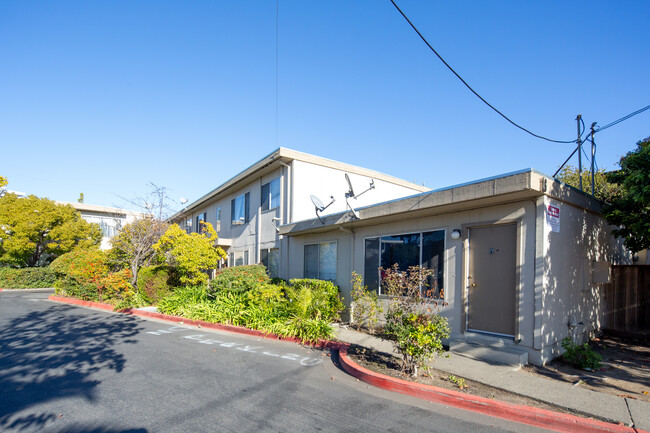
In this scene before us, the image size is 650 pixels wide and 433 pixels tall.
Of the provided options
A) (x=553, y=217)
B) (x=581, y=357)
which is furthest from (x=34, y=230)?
(x=581, y=357)

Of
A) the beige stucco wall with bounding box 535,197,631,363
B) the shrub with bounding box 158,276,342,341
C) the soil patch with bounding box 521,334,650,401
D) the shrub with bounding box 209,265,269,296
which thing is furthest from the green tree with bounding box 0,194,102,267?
the soil patch with bounding box 521,334,650,401

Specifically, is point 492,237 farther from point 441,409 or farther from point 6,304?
point 6,304

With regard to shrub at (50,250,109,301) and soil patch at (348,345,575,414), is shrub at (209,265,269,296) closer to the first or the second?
soil patch at (348,345,575,414)

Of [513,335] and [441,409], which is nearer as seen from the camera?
[441,409]

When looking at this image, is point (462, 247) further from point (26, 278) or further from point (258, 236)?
point (26, 278)

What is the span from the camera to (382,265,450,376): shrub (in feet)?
17.0

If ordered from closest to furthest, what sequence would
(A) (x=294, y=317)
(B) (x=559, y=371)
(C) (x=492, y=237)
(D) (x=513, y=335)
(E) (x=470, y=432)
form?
(E) (x=470, y=432), (B) (x=559, y=371), (D) (x=513, y=335), (C) (x=492, y=237), (A) (x=294, y=317)

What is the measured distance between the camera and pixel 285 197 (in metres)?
13.3

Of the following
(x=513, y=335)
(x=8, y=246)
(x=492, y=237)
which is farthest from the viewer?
(x=8, y=246)

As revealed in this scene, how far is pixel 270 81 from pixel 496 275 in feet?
34.8

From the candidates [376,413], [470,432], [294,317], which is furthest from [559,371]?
[294,317]

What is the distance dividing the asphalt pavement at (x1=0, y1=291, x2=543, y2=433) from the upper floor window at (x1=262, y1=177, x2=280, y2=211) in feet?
22.5

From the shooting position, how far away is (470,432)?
→ 151 inches

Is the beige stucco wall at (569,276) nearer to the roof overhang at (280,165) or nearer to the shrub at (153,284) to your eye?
the roof overhang at (280,165)
